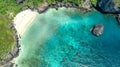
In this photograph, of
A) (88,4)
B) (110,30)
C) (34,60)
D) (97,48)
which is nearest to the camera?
(34,60)

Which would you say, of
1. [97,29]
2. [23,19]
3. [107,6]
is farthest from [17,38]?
[107,6]

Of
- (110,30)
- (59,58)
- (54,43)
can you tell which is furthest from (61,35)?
(110,30)

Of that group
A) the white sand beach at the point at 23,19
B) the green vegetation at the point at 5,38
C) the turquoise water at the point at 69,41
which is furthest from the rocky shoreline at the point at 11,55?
the white sand beach at the point at 23,19

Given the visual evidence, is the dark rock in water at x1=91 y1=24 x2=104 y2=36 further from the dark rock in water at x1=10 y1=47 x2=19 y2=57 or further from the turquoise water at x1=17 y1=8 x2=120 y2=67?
the dark rock in water at x1=10 y1=47 x2=19 y2=57

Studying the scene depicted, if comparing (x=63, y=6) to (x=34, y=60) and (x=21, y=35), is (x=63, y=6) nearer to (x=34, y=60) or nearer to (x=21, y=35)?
(x=21, y=35)

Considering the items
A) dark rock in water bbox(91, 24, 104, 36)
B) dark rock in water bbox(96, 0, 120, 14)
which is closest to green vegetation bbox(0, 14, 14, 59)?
dark rock in water bbox(91, 24, 104, 36)
